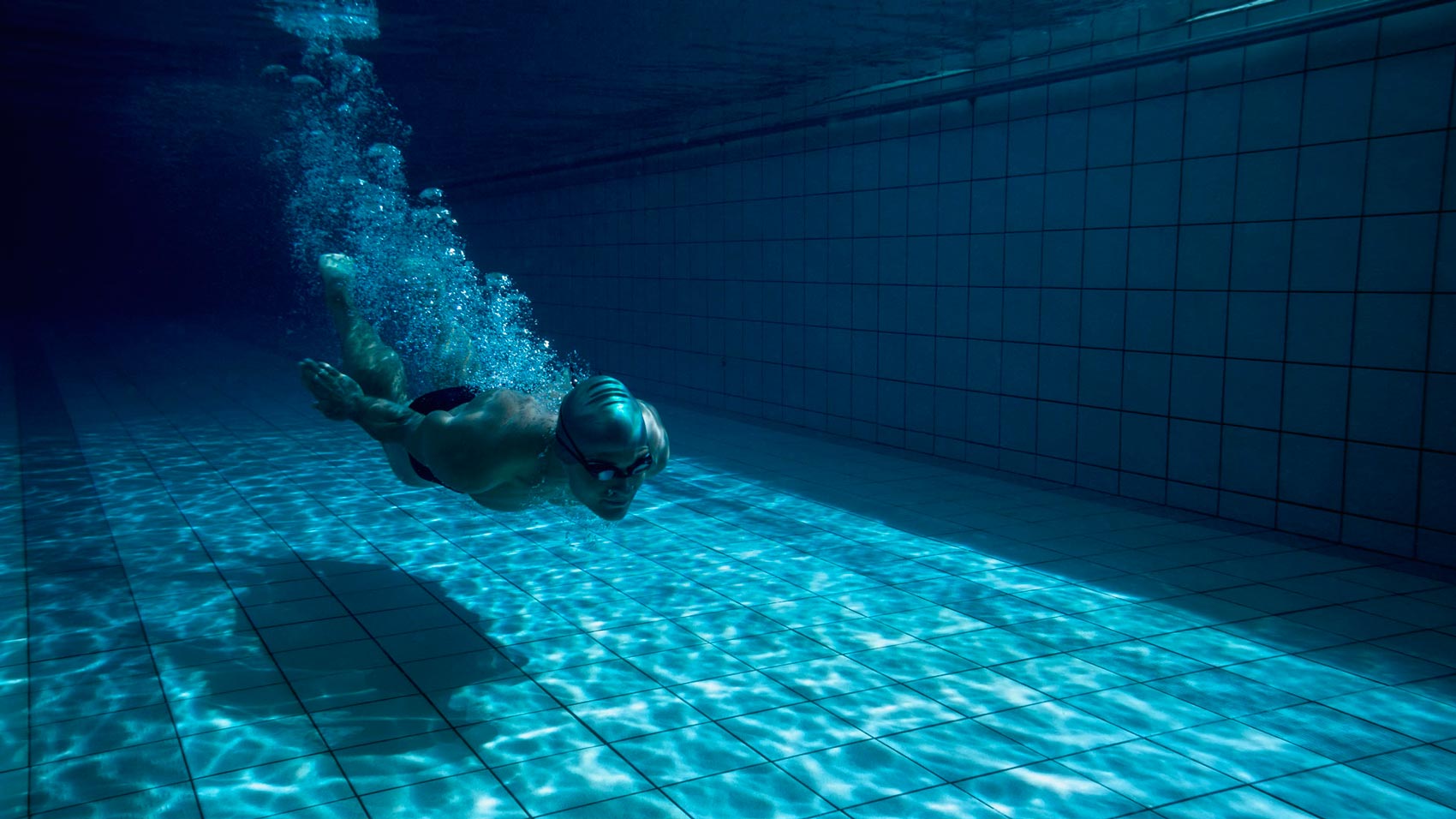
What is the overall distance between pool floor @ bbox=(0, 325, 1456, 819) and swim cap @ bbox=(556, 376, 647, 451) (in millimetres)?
921

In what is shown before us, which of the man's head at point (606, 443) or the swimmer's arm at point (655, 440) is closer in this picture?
the man's head at point (606, 443)

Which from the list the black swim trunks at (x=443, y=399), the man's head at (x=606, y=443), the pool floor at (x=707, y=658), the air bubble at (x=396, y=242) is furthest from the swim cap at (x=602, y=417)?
the black swim trunks at (x=443, y=399)

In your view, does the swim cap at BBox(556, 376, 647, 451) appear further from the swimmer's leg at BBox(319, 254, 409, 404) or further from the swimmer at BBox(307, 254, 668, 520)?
the swimmer's leg at BBox(319, 254, 409, 404)

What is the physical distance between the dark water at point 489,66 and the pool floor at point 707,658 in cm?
301

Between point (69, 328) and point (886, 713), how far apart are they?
22.3 metres

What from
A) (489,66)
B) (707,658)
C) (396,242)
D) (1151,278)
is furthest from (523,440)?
(396,242)

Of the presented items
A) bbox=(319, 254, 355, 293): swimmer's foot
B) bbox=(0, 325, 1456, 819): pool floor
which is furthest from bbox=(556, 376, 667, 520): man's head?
bbox=(319, 254, 355, 293): swimmer's foot

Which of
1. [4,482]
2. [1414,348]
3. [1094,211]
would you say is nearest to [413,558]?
[4,482]

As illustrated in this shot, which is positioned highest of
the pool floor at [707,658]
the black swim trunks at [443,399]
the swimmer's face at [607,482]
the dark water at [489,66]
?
the dark water at [489,66]

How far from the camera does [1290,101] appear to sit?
5180 mm

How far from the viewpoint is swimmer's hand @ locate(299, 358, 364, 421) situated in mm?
3539

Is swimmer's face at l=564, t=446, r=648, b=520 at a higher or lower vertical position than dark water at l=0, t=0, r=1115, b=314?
lower

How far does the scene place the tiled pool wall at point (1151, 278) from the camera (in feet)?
15.7

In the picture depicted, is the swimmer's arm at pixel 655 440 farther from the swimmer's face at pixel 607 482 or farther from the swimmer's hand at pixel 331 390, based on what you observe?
the swimmer's hand at pixel 331 390
